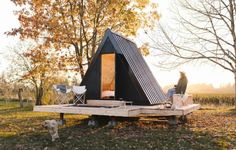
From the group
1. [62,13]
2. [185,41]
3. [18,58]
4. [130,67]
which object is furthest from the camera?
[18,58]

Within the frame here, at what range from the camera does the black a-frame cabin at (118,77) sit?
949 cm

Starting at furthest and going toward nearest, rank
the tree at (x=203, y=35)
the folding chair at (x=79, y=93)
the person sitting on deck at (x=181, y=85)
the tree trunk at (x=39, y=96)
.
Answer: the tree trunk at (x=39, y=96) → the tree at (x=203, y=35) → the folding chair at (x=79, y=93) → the person sitting on deck at (x=181, y=85)

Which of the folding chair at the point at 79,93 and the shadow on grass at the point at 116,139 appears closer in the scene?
the shadow on grass at the point at 116,139

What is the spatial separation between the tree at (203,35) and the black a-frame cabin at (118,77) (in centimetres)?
557

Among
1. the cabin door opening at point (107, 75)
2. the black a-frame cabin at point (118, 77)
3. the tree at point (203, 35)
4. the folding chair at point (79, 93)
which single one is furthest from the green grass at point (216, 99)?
the folding chair at point (79, 93)

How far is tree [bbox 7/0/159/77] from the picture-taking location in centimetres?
1292

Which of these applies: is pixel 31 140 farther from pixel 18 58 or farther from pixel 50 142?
pixel 18 58

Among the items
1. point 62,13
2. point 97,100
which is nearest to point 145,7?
point 62,13

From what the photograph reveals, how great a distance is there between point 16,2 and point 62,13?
2.22 meters

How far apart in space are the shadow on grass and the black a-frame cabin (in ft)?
6.33

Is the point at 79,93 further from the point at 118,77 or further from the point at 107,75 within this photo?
the point at 118,77

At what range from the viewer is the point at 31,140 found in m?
6.61

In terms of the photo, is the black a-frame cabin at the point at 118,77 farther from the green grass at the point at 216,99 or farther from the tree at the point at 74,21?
the green grass at the point at 216,99

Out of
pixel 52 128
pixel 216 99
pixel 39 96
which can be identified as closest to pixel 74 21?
pixel 52 128
